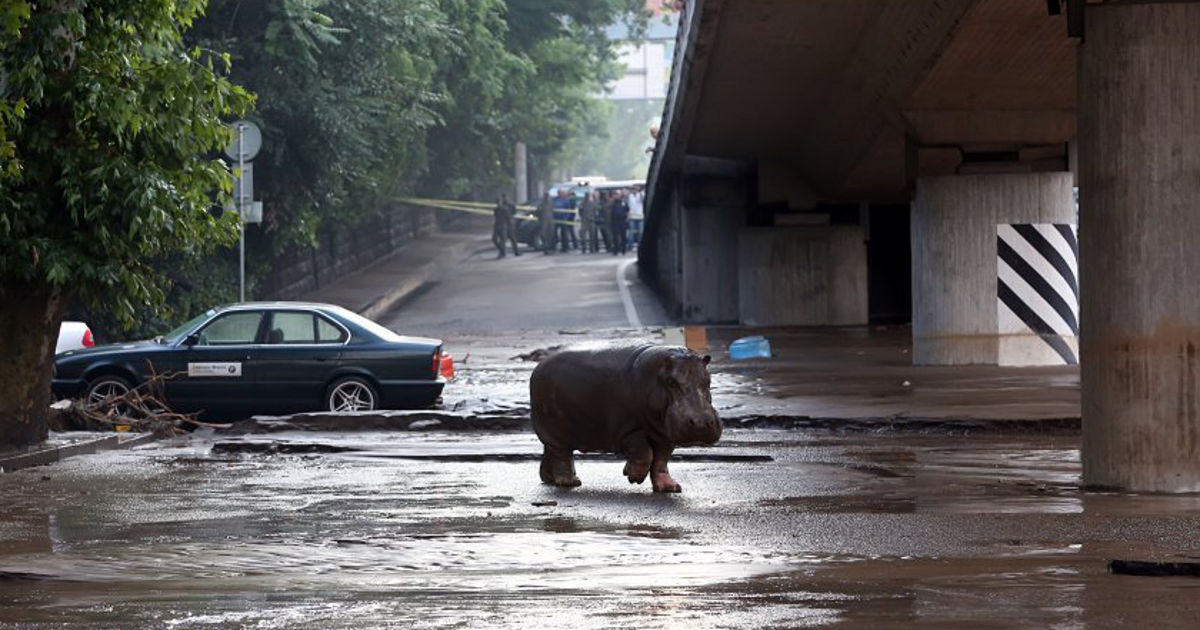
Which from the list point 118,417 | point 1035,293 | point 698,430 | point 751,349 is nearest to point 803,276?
point 751,349

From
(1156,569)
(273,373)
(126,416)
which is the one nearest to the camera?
(1156,569)

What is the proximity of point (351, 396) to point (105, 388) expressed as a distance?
99.7 inches

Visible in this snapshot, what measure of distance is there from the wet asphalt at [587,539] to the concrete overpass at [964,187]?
1161 mm

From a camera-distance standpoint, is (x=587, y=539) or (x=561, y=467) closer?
(x=587, y=539)

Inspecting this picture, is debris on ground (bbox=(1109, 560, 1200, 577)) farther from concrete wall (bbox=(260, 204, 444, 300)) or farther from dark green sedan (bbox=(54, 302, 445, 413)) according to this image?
concrete wall (bbox=(260, 204, 444, 300))

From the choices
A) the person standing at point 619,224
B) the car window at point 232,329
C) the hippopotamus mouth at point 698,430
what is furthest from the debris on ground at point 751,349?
the person standing at point 619,224

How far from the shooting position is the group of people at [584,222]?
6012cm

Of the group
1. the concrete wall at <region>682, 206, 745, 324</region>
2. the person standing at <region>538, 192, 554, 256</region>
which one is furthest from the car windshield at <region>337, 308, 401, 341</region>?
the person standing at <region>538, 192, 554, 256</region>

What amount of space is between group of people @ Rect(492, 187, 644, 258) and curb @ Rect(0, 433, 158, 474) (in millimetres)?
40052

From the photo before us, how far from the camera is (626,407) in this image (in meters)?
12.9

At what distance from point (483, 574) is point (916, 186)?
1701 cm

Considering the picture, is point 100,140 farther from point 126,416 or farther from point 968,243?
point 968,243

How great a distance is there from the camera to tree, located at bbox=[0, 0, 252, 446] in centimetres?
1586

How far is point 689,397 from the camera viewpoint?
40.6 feet
